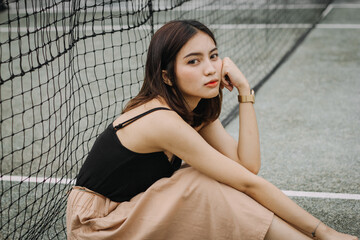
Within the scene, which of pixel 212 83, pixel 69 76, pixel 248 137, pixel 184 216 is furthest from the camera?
pixel 69 76

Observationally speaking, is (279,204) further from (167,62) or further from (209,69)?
(167,62)

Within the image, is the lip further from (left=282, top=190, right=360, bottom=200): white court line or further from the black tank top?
(left=282, top=190, right=360, bottom=200): white court line

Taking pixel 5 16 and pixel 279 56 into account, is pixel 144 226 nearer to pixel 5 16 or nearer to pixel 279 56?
pixel 279 56

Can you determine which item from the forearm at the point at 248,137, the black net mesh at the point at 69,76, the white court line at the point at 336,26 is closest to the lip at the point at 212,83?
the forearm at the point at 248,137

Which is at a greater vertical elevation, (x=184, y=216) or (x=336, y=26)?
(x=184, y=216)

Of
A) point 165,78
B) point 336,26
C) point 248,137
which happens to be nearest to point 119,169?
point 165,78

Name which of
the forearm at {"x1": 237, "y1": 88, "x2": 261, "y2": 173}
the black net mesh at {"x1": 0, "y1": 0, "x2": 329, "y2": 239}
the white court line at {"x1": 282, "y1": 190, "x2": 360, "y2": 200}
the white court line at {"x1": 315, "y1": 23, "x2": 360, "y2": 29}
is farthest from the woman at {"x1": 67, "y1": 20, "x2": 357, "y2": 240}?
the white court line at {"x1": 315, "y1": 23, "x2": 360, "y2": 29}

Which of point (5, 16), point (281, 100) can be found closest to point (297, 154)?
point (281, 100)

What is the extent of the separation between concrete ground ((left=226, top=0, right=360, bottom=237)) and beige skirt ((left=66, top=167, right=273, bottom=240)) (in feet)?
2.90

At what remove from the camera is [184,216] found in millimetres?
1896

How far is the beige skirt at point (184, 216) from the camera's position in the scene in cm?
188

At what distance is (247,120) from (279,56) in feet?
12.3

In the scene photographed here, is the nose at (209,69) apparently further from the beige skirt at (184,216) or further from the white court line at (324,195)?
the white court line at (324,195)

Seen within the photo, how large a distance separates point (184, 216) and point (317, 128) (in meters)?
2.27
